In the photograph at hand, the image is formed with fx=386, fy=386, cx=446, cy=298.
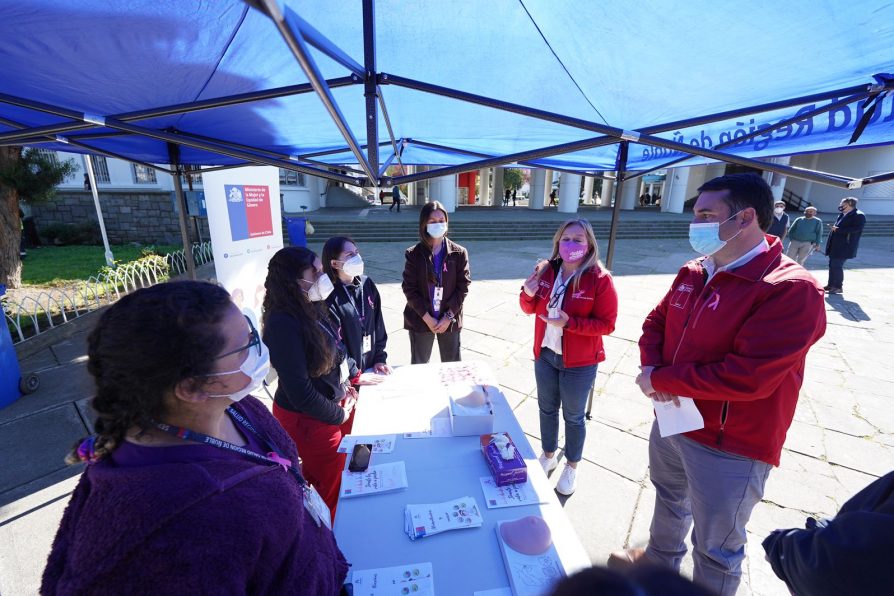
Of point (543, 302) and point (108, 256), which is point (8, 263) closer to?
point (108, 256)

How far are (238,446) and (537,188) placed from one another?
75.4 feet

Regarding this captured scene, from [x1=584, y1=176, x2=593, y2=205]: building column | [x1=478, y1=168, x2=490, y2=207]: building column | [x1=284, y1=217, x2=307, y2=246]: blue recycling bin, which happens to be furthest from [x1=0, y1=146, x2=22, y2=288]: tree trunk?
[x1=584, y1=176, x2=593, y2=205]: building column

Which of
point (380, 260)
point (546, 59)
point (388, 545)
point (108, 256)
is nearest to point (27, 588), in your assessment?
point (388, 545)

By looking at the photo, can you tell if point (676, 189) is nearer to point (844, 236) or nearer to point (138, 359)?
point (844, 236)

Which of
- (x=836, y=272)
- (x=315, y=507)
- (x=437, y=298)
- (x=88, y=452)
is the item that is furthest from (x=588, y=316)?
(x=836, y=272)

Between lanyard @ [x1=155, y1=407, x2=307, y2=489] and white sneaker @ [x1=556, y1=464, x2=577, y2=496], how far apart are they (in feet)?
6.80

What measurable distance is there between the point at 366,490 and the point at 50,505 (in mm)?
2680

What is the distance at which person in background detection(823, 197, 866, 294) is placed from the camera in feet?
24.5

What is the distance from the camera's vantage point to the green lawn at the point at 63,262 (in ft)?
27.0

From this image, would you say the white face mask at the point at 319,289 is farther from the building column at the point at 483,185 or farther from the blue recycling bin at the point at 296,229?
the building column at the point at 483,185

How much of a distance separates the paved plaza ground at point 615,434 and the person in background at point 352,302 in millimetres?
1332

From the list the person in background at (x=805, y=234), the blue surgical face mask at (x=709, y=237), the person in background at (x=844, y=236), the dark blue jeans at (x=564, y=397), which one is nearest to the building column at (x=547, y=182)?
the person in background at (x=805, y=234)

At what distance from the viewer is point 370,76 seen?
1844mm

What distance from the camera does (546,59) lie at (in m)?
2.09
